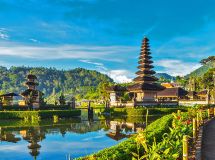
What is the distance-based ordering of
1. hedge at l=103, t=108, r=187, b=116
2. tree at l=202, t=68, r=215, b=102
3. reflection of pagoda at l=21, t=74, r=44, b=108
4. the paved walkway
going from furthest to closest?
tree at l=202, t=68, r=215, b=102
reflection of pagoda at l=21, t=74, r=44, b=108
hedge at l=103, t=108, r=187, b=116
the paved walkway

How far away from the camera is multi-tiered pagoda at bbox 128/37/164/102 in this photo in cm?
5762

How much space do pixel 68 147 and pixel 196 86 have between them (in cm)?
8786

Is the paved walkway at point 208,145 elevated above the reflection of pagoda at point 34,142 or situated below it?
above

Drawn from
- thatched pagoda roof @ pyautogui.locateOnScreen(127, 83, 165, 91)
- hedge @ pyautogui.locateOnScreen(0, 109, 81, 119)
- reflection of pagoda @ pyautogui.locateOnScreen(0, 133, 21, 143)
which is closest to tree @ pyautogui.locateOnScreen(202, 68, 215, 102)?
thatched pagoda roof @ pyautogui.locateOnScreen(127, 83, 165, 91)

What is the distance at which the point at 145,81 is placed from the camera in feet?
198

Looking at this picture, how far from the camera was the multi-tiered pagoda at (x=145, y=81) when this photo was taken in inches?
2269

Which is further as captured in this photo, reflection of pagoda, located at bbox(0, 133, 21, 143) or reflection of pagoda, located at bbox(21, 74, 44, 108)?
reflection of pagoda, located at bbox(21, 74, 44, 108)

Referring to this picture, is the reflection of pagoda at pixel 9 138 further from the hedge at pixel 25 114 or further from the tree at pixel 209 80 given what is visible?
the tree at pixel 209 80

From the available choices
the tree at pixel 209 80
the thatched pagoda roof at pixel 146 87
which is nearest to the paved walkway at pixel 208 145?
the thatched pagoda roof at pixel 146 87

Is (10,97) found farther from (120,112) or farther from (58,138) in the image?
(58,138)

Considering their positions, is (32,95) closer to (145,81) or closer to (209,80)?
(145,81)

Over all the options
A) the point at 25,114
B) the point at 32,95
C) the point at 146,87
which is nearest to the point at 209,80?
the point at 146,87

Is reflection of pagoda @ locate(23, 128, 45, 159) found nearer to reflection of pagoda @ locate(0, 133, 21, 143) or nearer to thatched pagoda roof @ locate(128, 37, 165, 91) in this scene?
reflection of pagoda @ locate(0, 133, 21, 143)

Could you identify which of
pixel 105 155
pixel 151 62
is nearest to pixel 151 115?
pixel 151 62
